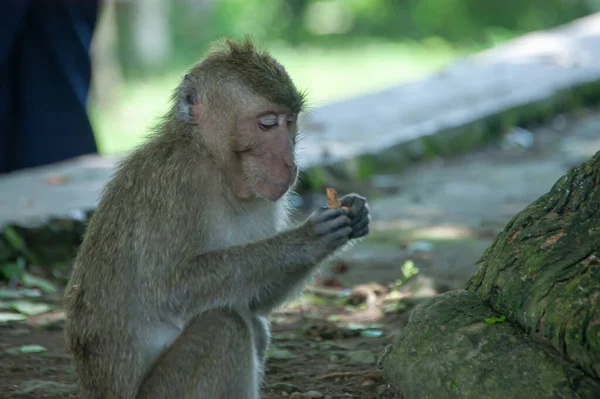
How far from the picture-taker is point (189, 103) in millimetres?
4039

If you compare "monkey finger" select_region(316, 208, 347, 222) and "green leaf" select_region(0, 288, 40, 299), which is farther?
"green leaf" select_region(0, 288, 40, 299)

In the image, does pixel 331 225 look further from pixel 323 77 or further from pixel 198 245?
pixel 323 77

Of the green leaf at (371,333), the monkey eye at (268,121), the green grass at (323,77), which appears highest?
the green grass at (323,77)

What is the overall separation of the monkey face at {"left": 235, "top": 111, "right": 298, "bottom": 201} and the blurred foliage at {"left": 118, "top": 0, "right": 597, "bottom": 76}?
1343 centimetres

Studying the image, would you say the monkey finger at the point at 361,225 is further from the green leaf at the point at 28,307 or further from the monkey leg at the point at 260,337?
the green leaf at the point at 28,307

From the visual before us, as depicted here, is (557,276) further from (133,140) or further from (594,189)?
(133,140)

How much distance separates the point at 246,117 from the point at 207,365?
3.38 feet

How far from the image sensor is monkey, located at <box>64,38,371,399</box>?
3631 millimetres

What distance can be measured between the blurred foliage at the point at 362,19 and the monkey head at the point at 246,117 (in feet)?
43.6

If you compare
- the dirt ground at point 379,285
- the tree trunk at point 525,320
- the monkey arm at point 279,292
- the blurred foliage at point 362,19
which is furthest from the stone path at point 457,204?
the blurred foliage at point 362,19

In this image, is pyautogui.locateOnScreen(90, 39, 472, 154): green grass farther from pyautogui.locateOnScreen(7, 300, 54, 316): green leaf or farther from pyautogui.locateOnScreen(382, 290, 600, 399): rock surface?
pyautogui.locateOnScreen(382, 290, 600, 399): rock surface

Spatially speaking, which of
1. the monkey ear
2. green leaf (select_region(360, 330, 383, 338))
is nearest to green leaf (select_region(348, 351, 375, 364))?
green leaf (select_region(360, 330, 383, 338))

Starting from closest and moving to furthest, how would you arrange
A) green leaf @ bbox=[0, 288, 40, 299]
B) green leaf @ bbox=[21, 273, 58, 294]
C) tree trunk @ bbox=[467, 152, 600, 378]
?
tree trunk @ bbox=[467, 152, 600, 378], green leaf @ bbox=[0, 288, 40, 299], green leaf @ bbox=[21, 273, 58, 294]

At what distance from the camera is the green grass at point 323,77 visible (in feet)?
42.0
